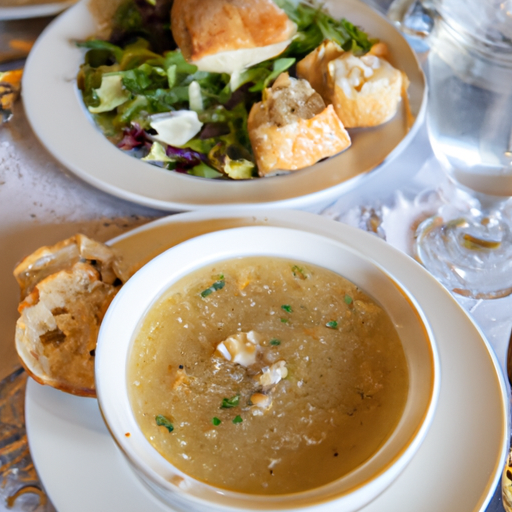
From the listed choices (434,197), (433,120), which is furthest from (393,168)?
(433,120)

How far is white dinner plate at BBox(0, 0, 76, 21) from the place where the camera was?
5.35ft

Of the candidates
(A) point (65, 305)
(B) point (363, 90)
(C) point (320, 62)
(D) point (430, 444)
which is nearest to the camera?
(D) point (430, 444)

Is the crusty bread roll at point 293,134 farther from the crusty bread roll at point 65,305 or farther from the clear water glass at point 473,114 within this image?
the crusty bread roll at point 65,305

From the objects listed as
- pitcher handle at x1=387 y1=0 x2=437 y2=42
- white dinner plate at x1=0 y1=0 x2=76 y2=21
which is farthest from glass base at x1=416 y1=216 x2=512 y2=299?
white dinner plate at x1=0 y1=0 x2=76 y2=21

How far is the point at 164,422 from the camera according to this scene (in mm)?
795

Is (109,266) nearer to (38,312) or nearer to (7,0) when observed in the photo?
(38,312)

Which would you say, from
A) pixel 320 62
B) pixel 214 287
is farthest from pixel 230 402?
pixel 320 62

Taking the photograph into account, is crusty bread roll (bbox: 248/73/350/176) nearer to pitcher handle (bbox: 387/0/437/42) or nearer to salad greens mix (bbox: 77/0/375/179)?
salad greens mix (bbox: 77/0/375/179)

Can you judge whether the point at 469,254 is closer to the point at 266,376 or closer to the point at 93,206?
the point at 266,376

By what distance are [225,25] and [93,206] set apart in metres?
0.58

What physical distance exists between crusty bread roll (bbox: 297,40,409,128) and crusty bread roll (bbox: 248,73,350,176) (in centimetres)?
6

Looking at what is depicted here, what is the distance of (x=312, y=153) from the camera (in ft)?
4.03

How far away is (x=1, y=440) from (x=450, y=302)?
757 millimetres

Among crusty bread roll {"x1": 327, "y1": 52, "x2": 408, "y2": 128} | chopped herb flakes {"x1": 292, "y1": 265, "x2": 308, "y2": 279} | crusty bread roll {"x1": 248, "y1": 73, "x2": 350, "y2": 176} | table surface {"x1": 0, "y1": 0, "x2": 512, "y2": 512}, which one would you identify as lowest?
table surface {"x1": 0, "y1": 0, "x2": 512, "y2": 512}
